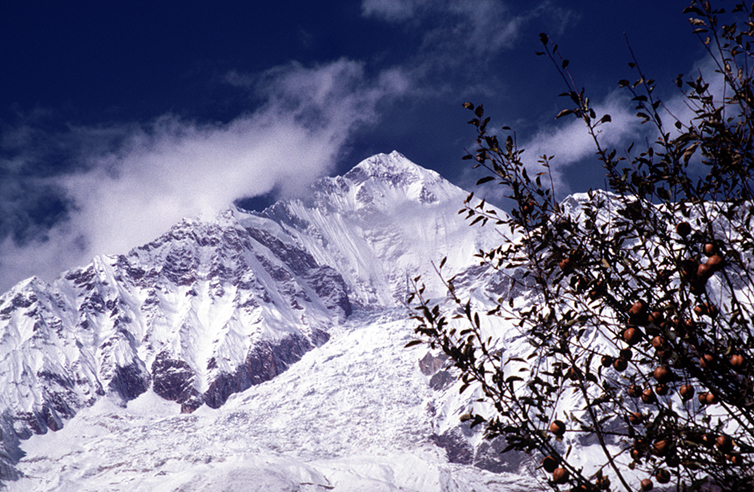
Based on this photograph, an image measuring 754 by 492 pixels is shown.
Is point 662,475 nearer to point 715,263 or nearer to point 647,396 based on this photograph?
point 647,396

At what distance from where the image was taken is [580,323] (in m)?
3.06

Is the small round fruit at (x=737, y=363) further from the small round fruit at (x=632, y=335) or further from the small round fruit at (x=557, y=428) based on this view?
the small round fruit at (x=557, y=428)

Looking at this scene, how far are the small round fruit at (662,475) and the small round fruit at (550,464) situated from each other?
0.83m

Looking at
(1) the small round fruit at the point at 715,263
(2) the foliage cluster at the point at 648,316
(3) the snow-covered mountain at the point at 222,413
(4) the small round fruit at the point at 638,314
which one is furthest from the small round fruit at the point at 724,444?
(3) the snow-covered mountain at the point at 222,413

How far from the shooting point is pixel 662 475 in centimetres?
328

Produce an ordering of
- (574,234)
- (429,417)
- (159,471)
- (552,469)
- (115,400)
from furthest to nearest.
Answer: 1. (115,400)
2. (429,417)
3. (159,471)
4. (574,234)
5. (552,469)

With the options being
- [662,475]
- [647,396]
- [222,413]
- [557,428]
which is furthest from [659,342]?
[222,413]

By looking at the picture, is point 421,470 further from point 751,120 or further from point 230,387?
point 751,120

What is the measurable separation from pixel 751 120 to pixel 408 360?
17500 centimetres

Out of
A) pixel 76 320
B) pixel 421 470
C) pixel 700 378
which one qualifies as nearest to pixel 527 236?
pixel 700 378

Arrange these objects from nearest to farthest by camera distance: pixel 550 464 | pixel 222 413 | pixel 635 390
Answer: pixel 550 464 → pixel 635 390 → pixel 222 413

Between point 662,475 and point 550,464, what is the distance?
1.00 metres

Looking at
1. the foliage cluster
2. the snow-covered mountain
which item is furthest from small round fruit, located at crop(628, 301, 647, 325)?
the snow-covered mountain

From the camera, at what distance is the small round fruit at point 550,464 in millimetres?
2826
